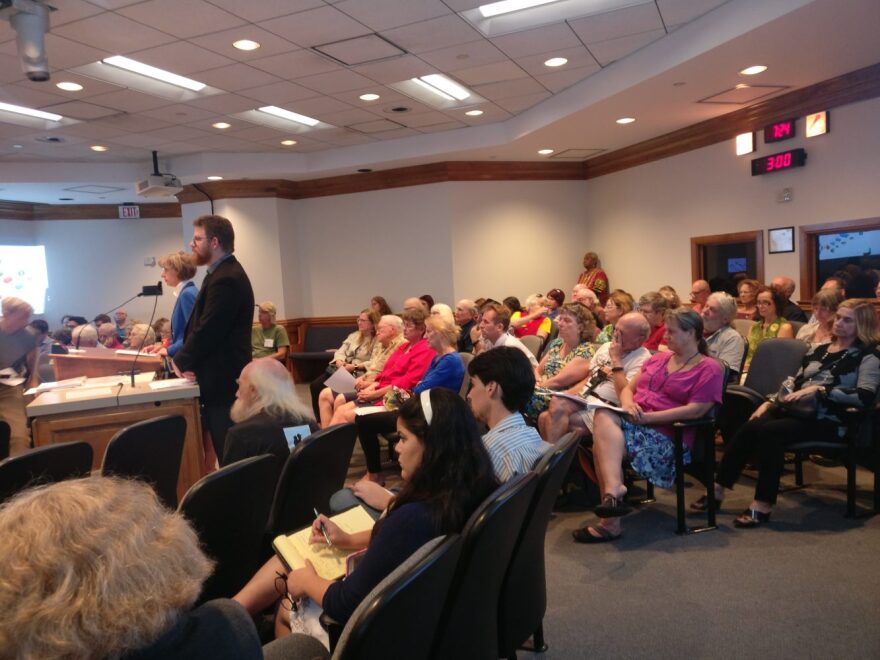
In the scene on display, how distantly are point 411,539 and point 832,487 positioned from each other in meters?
3.31

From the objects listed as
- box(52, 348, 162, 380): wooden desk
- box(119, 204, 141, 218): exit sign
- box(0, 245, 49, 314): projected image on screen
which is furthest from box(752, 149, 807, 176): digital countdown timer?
box(0, 245, 49, 314): projected image on screen

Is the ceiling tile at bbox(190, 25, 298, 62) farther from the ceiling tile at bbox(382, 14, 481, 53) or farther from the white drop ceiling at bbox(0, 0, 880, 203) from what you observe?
the ceiling tile at bbox(382, 14, 481, 53)

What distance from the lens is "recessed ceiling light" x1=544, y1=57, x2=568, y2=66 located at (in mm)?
5084

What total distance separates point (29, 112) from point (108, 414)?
4.58 metres

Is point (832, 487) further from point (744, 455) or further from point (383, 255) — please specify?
point (383, 255)

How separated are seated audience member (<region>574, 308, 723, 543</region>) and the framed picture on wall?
3274 millimetres

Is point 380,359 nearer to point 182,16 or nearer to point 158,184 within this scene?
point 182,16

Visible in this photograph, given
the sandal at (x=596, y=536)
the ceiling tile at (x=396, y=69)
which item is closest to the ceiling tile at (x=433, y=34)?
the ceiling tile at (x=396, y=69)

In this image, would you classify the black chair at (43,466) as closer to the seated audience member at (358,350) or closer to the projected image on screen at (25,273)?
the seated audience member at (358,350)

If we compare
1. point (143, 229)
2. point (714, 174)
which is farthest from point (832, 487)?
point (143, 229)

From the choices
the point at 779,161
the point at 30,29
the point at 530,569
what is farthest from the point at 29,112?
the point at 779,161

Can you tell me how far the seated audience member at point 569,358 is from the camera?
12.9 feet

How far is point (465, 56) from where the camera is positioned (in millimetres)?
4941

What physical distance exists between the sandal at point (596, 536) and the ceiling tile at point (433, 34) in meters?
3.26
